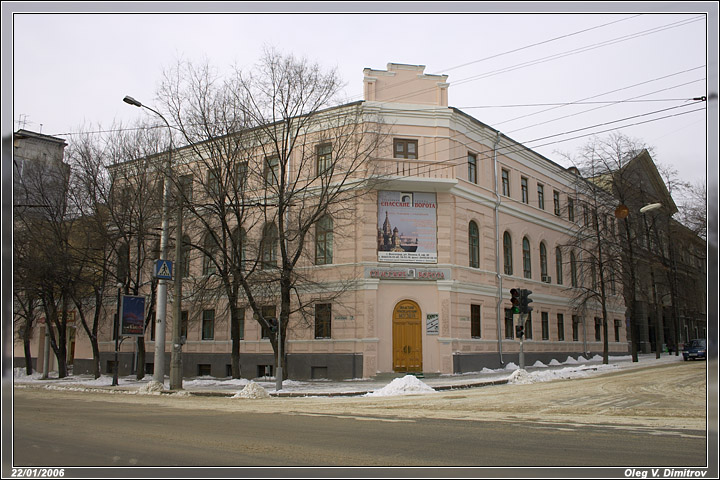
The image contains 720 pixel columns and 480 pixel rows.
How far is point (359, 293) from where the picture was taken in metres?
27.2

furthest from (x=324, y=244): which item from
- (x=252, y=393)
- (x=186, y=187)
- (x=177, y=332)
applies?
(x=252, y=393)

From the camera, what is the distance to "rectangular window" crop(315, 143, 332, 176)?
2794cm

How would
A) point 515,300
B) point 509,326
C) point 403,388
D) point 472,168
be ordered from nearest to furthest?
point 403,388
point 515,300
point 472,168
point 509,326

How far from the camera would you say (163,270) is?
22.3 metres

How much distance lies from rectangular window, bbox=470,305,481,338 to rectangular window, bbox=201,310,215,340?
14124 millimetres

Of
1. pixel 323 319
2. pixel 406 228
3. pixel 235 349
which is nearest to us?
pixel 235 349

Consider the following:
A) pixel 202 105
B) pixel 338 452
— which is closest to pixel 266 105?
pixel 202 105

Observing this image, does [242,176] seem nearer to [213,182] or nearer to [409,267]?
[213,182]

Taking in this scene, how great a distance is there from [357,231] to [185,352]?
13.2 metres

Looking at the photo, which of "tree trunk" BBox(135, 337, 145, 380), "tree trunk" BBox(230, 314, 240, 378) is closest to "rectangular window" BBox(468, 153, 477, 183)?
"tree trunk" BBox(230, 314, 240, 378)

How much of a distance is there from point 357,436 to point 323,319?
733 inches

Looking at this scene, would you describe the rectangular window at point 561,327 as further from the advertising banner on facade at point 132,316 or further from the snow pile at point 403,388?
the advertising banner on facade at point 132,316

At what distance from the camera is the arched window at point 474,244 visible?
1203 inches

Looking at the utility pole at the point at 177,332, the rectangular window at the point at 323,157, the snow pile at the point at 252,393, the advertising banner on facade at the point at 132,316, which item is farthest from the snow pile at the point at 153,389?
the rectangular window at the point at 323,157
